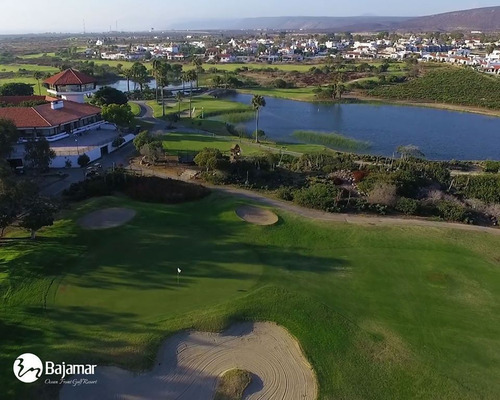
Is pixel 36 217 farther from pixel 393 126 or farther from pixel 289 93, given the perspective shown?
pixel 289 93

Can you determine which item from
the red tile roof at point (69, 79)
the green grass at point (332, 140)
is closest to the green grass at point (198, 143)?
the green grass at point (332, 140)

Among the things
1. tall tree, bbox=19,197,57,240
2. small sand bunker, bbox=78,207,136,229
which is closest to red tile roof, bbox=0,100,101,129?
small sand bunker, bbox=78,207,136,229

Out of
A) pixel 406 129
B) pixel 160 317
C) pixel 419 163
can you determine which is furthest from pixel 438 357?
pixel 406 129

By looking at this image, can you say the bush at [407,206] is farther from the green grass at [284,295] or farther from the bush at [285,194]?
the bush at [285,194]

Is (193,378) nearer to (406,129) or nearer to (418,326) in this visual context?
(418,326)

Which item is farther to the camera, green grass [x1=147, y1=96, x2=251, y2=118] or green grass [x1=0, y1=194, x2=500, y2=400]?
green grass [x1=147, y1=96, x2=251, y2=118]

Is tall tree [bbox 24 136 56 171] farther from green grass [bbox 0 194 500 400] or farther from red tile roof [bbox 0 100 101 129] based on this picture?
green grass [bbox 0 194 500 400]
